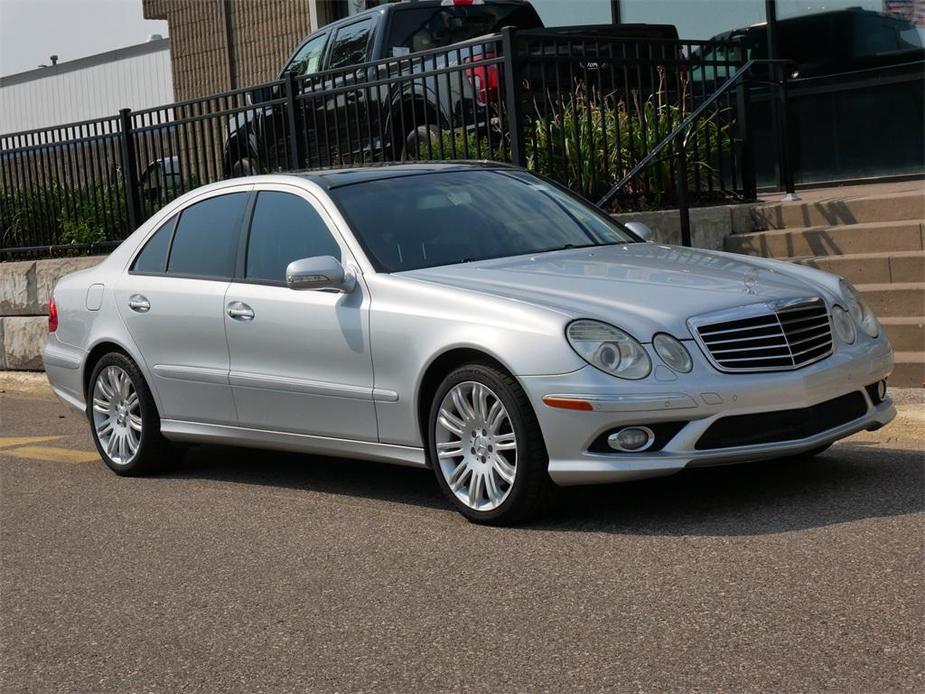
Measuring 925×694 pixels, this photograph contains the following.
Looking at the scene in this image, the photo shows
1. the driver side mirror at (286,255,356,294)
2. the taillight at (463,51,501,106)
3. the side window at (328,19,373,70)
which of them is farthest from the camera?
the side window at (328,19,373,70)

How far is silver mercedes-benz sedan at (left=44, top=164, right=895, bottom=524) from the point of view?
5.80 m

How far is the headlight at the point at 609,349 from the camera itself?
5.76 m

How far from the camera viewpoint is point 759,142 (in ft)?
48.8

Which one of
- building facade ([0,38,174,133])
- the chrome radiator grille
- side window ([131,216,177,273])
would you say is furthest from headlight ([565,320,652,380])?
building facade ([0,38,174,133])

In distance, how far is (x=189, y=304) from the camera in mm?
7605

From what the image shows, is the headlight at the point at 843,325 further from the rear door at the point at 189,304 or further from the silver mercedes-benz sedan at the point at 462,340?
the rear door at the point at 189,304

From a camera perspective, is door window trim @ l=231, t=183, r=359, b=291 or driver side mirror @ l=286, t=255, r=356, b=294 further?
door window trim @ l=231, t=183, r=359, b=291

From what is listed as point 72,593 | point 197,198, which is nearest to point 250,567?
Answer: point 72,593

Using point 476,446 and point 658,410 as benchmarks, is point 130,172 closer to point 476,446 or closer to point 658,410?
point 476,446

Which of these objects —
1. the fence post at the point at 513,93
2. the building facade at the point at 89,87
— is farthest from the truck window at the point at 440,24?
the building facade at the point at 89,87

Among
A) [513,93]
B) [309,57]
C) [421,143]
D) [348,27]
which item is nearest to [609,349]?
[513,93]

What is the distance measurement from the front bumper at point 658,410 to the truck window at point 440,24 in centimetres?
809

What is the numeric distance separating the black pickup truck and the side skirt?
3.96 meters

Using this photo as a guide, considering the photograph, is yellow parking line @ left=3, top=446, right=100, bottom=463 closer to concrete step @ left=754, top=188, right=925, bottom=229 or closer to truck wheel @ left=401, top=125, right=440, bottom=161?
truck wheel @ left=401, top=125, right=440, bottom=161
